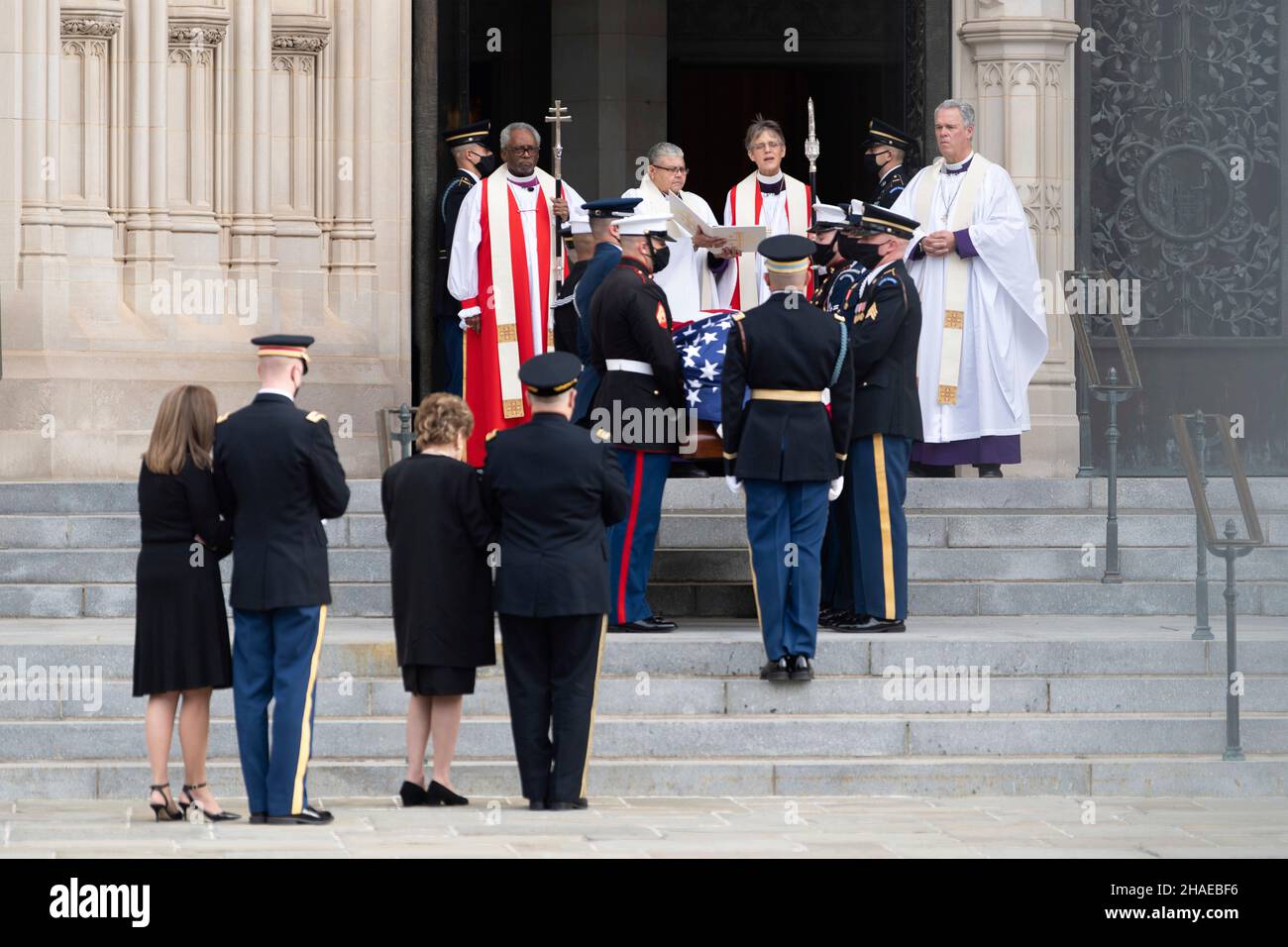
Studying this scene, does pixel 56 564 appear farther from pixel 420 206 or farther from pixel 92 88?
pixel 420 206

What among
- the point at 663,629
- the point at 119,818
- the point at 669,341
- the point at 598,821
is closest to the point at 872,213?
the point at 669,341

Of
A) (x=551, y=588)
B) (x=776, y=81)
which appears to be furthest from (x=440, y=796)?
(x=776, y=81)

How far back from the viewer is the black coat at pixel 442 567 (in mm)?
8938

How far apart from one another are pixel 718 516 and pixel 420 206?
3.96 metres

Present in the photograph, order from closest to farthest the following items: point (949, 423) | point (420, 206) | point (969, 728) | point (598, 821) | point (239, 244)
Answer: point (598, 821), point (969, 728), point (949, 423), point (239, 244), point (420, 206)

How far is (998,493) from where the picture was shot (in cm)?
1277

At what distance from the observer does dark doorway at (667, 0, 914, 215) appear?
68.2 ft

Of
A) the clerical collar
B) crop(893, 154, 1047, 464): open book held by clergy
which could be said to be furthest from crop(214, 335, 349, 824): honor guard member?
the clerical collar

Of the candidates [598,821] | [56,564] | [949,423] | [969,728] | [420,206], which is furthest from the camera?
[420,206]

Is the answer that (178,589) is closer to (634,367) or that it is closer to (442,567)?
(442,567)

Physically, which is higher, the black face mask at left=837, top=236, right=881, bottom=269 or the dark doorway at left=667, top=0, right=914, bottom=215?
the dark doorway at left=667, top=0, right=914, bottom=215

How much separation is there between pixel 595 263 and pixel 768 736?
Result: 9.80ft

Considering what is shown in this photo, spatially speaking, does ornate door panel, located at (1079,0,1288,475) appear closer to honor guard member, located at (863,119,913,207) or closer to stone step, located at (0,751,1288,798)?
honor guard member, located at (863,119,913,207)

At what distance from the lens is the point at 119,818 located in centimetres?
886
